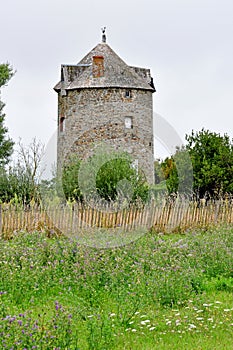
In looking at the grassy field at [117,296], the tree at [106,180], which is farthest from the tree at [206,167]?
the grassy field at [117,296]

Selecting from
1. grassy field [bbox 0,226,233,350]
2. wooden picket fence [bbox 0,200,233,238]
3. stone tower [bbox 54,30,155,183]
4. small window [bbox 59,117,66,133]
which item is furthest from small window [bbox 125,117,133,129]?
grassy field [bbox 0,226,233,350]

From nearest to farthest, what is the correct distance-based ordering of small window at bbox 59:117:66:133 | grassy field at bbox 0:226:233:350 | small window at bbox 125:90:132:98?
grassy field at bbox 0:226:233:350 < small window at bbox 125:90:132:98 < small window at bbox 59:117:66:133

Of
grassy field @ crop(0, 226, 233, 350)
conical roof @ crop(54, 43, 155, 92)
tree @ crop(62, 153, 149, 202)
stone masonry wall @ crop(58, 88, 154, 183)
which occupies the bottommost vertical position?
grassy field @ crop(0, 226, 233, 350)

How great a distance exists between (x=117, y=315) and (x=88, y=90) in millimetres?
26506

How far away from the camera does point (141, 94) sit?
32.5m

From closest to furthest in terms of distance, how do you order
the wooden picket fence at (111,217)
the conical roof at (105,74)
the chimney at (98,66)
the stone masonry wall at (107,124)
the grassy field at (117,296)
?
1. the grassy field at (117,296)
2. the wooden picket fence at (111,217)
3. the stone masonry wall at (107,124)
4. the conical roof at (105,74)
5. the chimney at (98,66)

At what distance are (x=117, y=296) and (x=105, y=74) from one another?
2626 cm

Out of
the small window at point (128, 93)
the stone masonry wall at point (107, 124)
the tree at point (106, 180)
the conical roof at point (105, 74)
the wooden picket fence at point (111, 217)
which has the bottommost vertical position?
the wooden picket fence at point (111, 217)

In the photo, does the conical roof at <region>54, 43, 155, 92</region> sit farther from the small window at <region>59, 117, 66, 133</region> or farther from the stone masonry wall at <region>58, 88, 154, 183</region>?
the small window at <region>59, 117, 66, 133</region>

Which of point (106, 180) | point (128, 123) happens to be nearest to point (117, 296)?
point (106, 180)

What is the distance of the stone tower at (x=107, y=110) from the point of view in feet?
104

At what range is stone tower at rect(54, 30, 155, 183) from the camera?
104ft

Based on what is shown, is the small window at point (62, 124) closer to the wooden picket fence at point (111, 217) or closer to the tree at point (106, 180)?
the tree at point (106, 180)

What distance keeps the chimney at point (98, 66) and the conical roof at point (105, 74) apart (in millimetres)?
92
